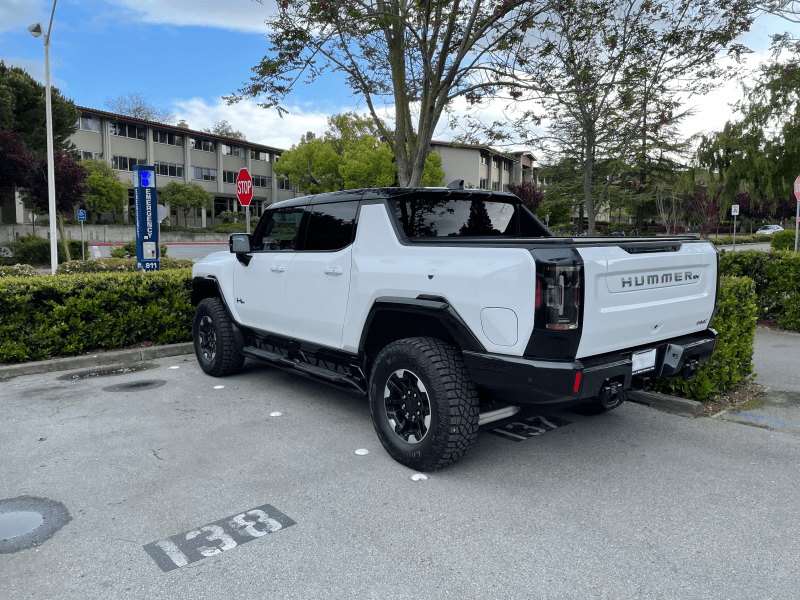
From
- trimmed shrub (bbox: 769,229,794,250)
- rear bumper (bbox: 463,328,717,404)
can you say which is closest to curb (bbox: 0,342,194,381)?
rear bumper (bbox: 463,328,717,404)

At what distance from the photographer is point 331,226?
15.8ft

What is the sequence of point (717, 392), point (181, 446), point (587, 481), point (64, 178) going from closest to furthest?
point (587, 481)
point (181, 446)
point (717, 392)
point (64, 178)

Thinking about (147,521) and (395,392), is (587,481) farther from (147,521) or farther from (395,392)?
(147,521)

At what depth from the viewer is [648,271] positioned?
3588mm

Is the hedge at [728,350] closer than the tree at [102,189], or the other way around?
the hedge at [728,350]

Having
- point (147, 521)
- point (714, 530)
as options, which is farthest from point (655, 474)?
point (147, 521)

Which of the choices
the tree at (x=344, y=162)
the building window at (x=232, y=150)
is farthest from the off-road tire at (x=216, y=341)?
the building window at (x=232, y=150)

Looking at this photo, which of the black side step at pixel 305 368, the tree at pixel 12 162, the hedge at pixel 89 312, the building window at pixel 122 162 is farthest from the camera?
the building window at pixel 122 162

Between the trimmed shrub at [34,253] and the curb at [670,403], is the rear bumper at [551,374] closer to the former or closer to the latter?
the curb at [670,403]

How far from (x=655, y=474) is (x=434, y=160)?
158ft

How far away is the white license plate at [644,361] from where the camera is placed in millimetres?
3609

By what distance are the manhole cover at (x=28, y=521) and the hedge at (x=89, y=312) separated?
155 inches

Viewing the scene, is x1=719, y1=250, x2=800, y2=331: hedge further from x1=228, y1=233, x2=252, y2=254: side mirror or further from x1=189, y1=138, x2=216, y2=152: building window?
x1=189, y1=138, x2=216, y2=152: building window

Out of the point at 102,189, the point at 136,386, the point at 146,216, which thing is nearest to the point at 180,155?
the point at 102,189
